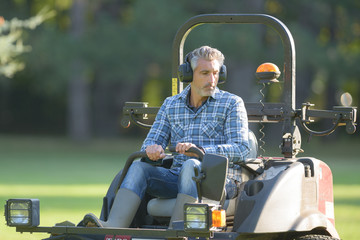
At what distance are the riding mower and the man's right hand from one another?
9cm

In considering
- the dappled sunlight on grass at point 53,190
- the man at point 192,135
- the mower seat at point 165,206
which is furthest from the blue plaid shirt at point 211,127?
the dappled sunlight on grass at point 53,190

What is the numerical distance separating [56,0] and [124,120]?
39698 mm

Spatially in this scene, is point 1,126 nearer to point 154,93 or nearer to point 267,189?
point 154,93

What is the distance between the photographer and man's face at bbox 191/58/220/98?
676cm

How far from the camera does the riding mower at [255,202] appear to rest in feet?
18.9

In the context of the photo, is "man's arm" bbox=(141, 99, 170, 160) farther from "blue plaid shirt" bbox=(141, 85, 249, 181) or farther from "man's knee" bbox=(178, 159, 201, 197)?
"man's knee" bbox=(178, 159, 201, 197)

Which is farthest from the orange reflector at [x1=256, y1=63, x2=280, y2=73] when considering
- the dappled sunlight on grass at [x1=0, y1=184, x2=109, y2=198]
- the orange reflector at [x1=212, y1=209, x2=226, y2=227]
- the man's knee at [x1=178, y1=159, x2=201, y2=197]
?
the dappled sunlight on grass at [x1=0, y1=184, x2=109, y2=198]

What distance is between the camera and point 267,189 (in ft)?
20.5

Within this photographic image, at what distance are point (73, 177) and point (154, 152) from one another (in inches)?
587

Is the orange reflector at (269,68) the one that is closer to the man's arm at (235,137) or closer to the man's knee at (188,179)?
the man's arm at (235,137)

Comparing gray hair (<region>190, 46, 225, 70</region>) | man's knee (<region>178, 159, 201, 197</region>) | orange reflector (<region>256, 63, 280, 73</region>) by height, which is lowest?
man's knee (<region>178, 159, 201, 197</region>)

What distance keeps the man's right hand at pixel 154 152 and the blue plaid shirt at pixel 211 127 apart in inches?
12.3

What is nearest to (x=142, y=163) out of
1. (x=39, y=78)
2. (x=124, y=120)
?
(x=124, y=120)

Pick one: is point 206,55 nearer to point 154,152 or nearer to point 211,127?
point 211,127
